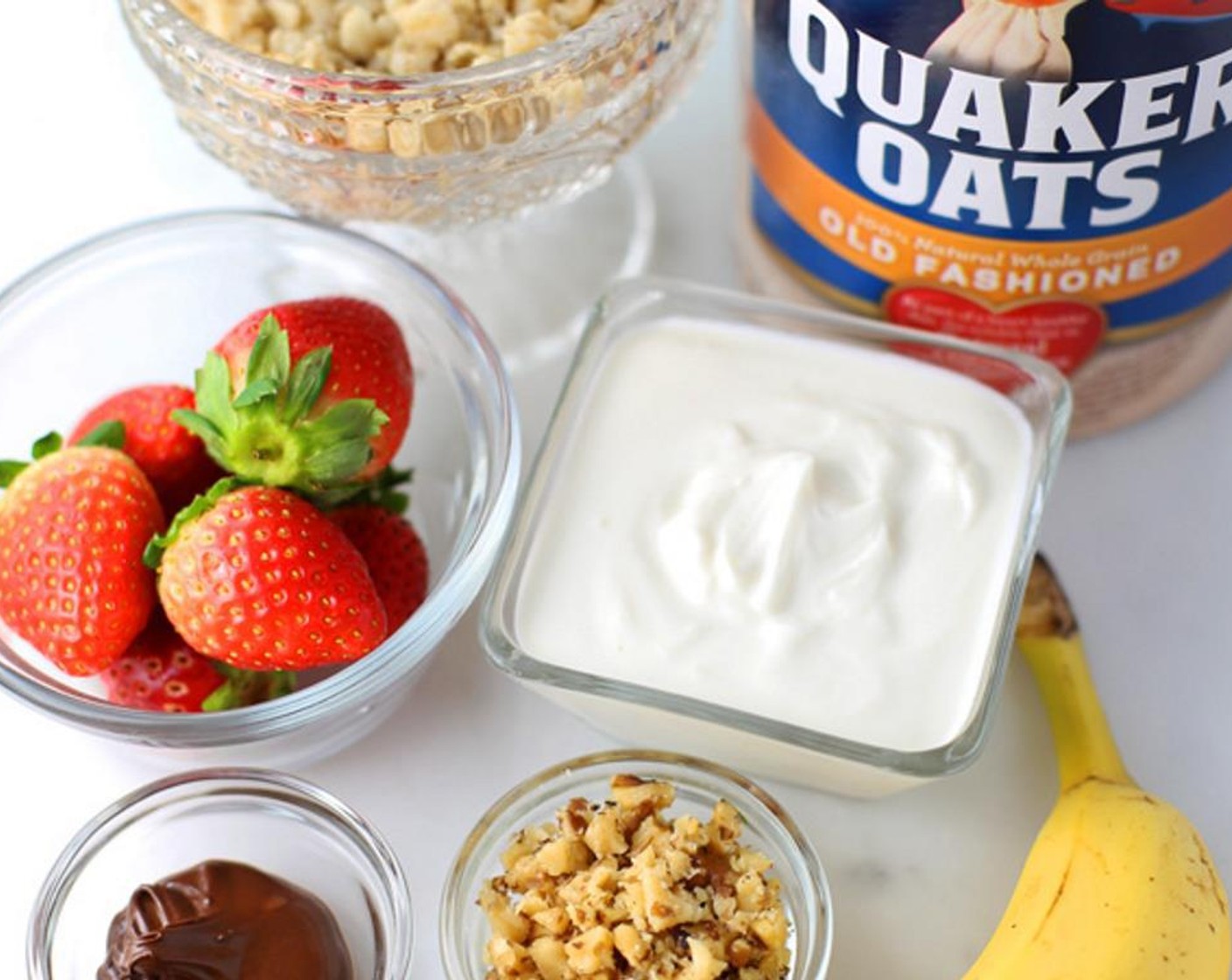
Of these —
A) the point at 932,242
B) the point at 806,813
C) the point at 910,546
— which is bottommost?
the point at 806,813

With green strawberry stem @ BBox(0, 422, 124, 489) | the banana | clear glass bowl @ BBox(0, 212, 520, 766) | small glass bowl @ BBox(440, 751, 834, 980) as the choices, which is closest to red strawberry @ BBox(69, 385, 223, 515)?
green strawberry stem @ BBox(0, 422, 124, 489)

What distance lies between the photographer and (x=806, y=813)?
109 cm

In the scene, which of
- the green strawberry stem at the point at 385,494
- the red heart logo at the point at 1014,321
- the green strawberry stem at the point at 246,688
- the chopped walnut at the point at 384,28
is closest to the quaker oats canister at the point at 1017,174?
the red heart logo at the point at 1014,321

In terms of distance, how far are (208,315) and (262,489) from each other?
0.88 ft

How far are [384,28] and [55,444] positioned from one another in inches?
12.0

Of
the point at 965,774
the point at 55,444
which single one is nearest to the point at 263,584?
the point at 55,444

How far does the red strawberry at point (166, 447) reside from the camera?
1.10 m

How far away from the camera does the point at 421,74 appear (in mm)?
1072

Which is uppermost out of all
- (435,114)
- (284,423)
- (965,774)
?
(435,114)

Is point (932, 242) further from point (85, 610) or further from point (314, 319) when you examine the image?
point (85, 610)

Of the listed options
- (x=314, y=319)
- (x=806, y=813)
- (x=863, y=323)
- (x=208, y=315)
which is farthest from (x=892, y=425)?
(x=208, y=315)

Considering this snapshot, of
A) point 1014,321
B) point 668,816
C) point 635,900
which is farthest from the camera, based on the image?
point 1014,321

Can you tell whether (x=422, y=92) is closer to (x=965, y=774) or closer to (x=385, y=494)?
(x=385, y=494)

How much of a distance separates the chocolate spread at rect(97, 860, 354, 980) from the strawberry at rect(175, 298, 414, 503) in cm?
21
